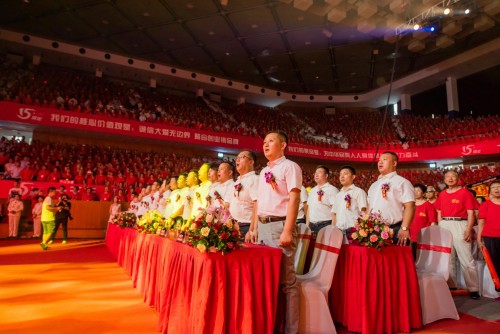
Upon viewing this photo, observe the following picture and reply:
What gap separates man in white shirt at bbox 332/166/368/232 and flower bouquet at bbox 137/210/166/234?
219cm

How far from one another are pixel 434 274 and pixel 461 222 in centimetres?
135

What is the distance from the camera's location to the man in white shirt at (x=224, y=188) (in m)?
3.55

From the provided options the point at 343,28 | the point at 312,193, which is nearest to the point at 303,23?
the point at 343,28

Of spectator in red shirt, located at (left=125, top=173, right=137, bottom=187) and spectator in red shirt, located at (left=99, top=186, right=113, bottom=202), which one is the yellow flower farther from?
spectator in red shirt, located at (left=125, top=173, right=137, bottom=187)

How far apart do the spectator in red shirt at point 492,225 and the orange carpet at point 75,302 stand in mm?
1080

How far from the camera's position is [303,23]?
44.1 ft

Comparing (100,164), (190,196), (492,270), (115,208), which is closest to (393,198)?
(492,270)

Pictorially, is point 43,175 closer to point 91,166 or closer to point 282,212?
point 91,166

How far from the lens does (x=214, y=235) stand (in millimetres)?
2104

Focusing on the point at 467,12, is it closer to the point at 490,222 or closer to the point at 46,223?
the point at 490,222

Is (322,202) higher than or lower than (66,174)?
lower

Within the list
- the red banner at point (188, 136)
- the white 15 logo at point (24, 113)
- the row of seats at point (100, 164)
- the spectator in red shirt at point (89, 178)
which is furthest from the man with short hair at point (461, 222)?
the white 15 logo at point (24, 113)

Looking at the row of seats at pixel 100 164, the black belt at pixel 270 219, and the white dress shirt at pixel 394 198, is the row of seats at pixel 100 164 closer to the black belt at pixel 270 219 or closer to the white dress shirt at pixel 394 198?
the white dress shirt at pixel 394 198

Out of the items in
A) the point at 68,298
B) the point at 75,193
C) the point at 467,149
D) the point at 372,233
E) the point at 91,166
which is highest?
the point at 467,149
